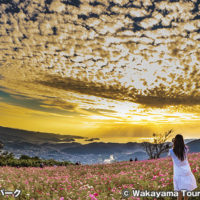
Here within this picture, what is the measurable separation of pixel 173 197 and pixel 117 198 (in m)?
2.13

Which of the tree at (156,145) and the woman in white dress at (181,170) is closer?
the woman in white dress at (181,170)

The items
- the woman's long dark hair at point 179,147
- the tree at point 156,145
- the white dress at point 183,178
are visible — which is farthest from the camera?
the tree at point 156,145

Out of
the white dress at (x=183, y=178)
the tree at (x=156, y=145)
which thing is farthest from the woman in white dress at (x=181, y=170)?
the tree at (x=156, y=145)

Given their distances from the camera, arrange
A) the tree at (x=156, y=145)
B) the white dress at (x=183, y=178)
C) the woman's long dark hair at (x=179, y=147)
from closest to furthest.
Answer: the white dress at (x=183, y=178) < the woman's long dark hair at (x=179, y=147) < the tree at (x=156, y=145)

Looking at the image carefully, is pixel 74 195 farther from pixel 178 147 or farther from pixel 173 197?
pixel 178 147

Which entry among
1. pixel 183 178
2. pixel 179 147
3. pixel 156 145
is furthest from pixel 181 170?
pixel 156 145

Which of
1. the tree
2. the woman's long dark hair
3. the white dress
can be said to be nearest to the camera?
the white dress

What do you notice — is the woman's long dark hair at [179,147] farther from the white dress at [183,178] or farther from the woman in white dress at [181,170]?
the white dress at [183,178]

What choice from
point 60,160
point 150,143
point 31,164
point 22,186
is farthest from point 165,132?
point 22,186

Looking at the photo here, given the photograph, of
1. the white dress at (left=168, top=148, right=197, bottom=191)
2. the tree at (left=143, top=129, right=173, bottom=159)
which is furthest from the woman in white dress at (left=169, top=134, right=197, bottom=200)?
the tree at (left=143, top=129, right=173, bottom=159)

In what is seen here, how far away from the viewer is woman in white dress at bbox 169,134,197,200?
20.0 ft

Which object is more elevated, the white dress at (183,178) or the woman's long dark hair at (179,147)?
the woman's long dark hair at (179,147)

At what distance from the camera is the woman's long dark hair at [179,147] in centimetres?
631

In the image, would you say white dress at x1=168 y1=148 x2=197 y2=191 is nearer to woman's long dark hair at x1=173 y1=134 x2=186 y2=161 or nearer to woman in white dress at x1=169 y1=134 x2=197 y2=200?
woman in white dress at x1=169 y1=134 x2=197 y2=200
